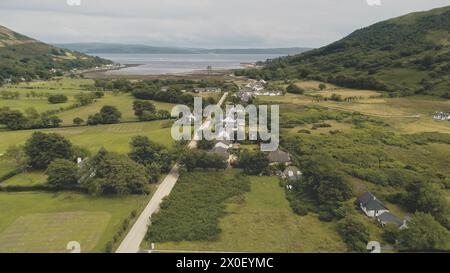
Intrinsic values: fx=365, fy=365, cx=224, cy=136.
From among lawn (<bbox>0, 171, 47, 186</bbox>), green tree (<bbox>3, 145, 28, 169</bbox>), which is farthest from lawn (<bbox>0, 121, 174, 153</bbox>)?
lawn (<bbox>0, 171, 47, 186</bbox>)

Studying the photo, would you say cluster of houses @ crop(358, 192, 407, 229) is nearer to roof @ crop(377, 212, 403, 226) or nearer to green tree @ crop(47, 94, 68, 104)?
roof @ crop(377, 212, 403, 226)

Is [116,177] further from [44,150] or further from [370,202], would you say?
[370,202]

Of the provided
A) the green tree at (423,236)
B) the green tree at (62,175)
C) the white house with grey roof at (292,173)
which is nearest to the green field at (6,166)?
the green tree at (62,175)

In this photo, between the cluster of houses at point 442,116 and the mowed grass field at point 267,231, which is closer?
the mowed grass field at point 267,231

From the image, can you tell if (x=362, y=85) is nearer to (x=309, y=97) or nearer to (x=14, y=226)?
(x=309, y=97)

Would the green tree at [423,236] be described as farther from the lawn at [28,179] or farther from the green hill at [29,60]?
the green hill at [29,60]
